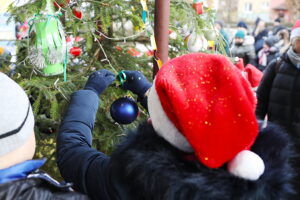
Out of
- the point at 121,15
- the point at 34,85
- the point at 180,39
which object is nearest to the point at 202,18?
the point at 180,39

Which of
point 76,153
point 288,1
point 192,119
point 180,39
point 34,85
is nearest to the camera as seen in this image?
point 192,119

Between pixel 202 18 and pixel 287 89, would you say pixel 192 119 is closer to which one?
pixel 202 18

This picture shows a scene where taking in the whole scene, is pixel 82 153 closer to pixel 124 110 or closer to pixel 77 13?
pixel 124 110

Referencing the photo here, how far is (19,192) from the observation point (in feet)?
3.47

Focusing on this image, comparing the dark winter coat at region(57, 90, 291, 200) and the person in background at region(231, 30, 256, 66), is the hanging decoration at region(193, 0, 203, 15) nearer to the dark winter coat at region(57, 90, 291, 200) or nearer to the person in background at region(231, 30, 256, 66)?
the dark winter coat at region(57, 90, 291, 200)

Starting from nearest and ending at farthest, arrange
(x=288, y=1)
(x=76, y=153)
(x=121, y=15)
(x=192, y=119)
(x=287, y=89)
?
(x=192, y=119)
(x=76, y=153)
(x=121, y=15)
(x=287, y=89)
(x=288, y=1)

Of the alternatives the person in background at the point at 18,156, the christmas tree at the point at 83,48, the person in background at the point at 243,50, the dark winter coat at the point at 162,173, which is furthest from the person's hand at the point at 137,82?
the person in background at the point at 243,50

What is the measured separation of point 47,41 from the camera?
1.92 meters

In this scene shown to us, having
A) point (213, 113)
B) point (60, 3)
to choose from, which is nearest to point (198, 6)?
point (60, 3)

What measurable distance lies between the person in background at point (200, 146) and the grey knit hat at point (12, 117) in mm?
331

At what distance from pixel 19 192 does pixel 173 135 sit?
0.48m

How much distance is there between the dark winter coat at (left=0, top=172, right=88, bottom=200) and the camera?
104 centimetres

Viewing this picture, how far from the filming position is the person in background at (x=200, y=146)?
1.06 meters

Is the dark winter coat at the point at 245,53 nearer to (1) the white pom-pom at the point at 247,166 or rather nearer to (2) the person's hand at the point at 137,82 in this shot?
(2) the person's hand at the point at 137,82
